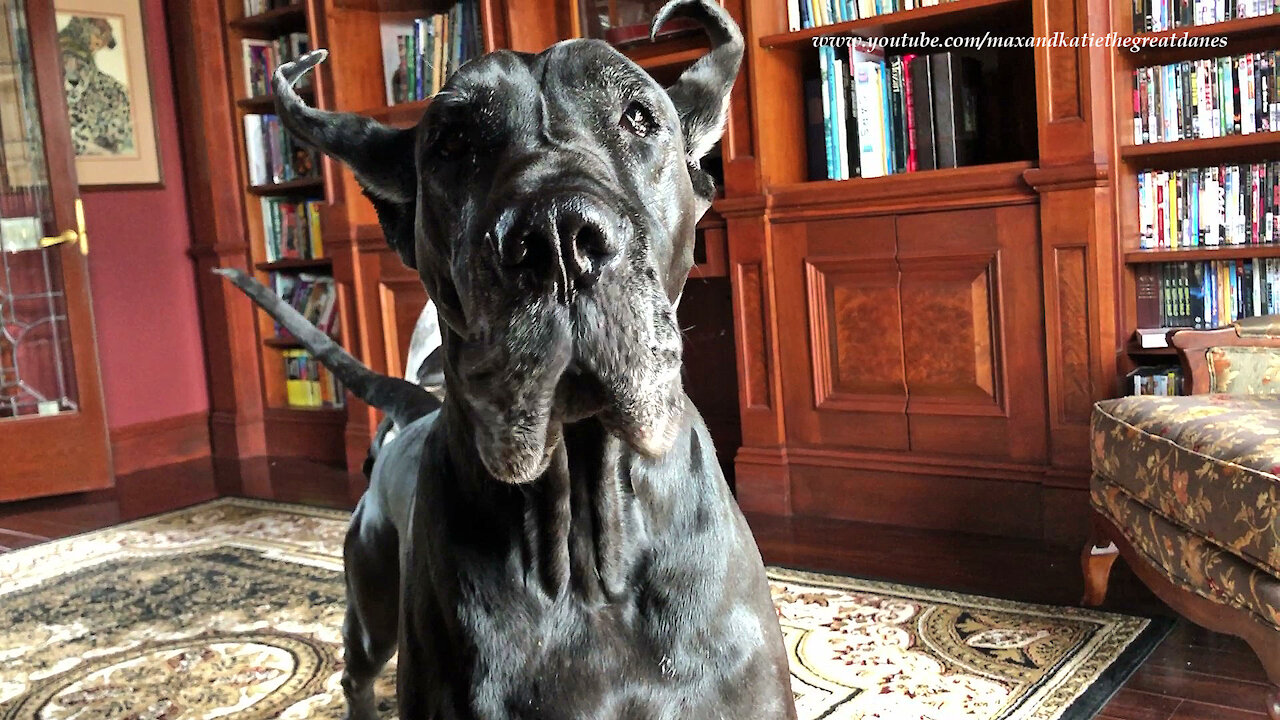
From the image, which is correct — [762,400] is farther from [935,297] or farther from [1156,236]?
[1156,236]

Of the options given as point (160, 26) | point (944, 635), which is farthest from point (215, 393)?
point (944, 635)

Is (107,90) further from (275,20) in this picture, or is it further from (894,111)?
(894,111)

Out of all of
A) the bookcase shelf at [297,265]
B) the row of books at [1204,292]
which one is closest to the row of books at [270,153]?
the bookcase shelf at [297,265]

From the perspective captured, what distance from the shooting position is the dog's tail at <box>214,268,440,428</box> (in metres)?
1.79

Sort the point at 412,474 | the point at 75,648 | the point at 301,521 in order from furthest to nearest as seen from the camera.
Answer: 1. the point at 301,521
2. the point at 75,648
3. the point at 412,474

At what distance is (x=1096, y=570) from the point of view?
2.53 m

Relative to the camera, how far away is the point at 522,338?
924 millimetres

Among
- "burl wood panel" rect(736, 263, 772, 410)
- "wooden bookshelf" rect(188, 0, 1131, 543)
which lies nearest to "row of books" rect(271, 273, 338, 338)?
"wooden bookshelf" rect(188, 0, 1131, 543)

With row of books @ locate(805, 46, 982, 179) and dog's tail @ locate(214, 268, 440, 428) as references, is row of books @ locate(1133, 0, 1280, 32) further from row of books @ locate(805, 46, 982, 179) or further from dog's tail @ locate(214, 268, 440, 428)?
dog's tail @ locate(214, 268, 440, 428)

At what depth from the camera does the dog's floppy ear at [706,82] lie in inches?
49.2

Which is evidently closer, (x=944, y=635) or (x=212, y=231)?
(x=944, y=635)

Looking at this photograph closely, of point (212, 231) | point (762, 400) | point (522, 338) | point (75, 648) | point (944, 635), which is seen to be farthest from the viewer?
point (212, 231)

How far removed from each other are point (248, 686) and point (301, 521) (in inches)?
58.9

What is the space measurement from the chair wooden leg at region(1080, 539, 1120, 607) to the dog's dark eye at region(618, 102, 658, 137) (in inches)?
73.5
